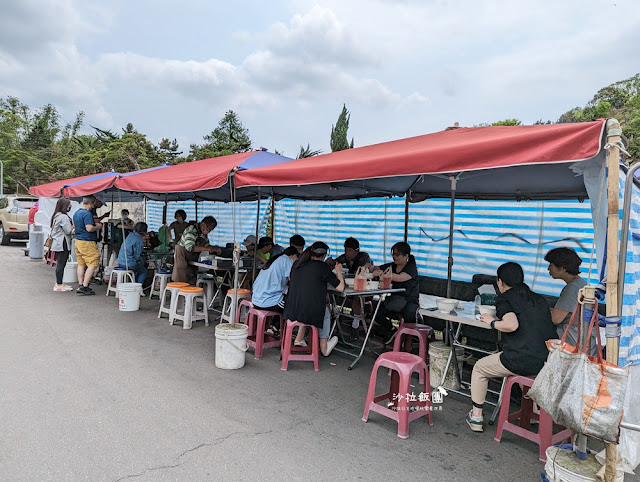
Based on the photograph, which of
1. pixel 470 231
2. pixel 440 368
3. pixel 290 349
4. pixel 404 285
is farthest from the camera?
pixel 470 231

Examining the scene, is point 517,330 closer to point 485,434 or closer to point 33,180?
point 485,434

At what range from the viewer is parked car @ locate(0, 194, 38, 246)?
16156mm

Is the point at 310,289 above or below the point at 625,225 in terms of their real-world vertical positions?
below

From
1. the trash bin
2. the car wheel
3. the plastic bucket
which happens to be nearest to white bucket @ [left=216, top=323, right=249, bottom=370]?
the plastic bucket

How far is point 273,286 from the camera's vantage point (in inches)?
205

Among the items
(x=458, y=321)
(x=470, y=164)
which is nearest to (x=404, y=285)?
(x=458, y=321)

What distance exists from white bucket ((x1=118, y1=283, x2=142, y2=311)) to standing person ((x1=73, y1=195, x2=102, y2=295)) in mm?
1662

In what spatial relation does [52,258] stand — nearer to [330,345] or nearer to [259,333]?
[259,333]

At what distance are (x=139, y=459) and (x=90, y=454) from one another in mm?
338

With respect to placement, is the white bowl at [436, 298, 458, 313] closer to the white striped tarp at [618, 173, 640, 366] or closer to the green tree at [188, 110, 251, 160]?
the white striped tarp at [618, 173, 640, 366]

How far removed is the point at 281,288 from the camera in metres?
5.23

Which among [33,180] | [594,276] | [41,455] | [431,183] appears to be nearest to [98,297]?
[41,455]

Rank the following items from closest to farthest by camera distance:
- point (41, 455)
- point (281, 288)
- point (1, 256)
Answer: point (41, 455), point (281, 288), point (1, 256)

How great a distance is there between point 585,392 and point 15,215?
18.9 metres
